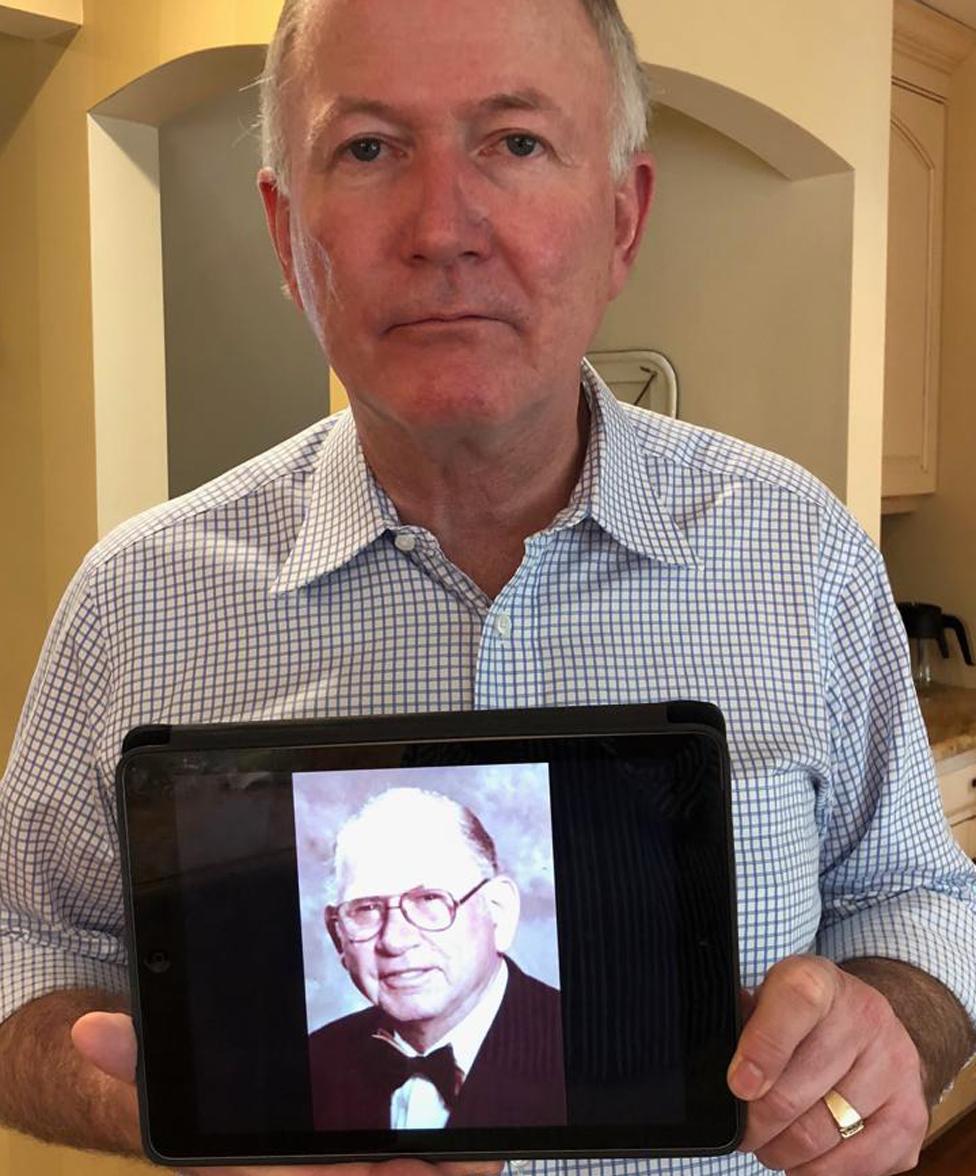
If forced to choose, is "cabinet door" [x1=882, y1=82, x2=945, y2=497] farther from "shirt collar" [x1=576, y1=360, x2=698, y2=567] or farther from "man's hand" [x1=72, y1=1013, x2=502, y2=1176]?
"man's hand" [x1=72, y1=1013, x2=502, y2=1176]

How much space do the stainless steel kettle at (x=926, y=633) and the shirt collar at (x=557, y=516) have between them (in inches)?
85.2

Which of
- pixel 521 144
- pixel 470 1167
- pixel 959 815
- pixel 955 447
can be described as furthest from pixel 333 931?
pixel 955 447

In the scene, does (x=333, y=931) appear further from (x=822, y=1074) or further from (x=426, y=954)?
(x=822, y=1074)

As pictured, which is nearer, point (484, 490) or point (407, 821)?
point (407, 821)

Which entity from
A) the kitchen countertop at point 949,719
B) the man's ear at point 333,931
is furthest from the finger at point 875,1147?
the kitchen countertop at point 949,719

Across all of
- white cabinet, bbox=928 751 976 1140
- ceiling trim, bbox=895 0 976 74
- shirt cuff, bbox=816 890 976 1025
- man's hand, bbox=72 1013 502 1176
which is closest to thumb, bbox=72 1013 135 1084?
man's hand, bbox=72 1013 502 1176

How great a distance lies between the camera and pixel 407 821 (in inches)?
23.0

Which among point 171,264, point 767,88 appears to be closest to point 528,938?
point 767,88

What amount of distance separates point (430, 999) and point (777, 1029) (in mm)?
159

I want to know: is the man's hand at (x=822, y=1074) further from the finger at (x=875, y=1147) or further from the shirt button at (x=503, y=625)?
the shirt button at (x=503, y=625)

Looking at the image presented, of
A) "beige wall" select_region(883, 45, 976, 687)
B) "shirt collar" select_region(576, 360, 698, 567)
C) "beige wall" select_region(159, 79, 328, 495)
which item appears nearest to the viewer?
"shirt collar" select_region(576, 360, 698, 567)

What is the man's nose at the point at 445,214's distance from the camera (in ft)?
2.37

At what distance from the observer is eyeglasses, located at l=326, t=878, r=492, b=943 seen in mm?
587

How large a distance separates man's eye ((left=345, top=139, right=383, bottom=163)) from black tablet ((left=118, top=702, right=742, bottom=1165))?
1.18 ft
